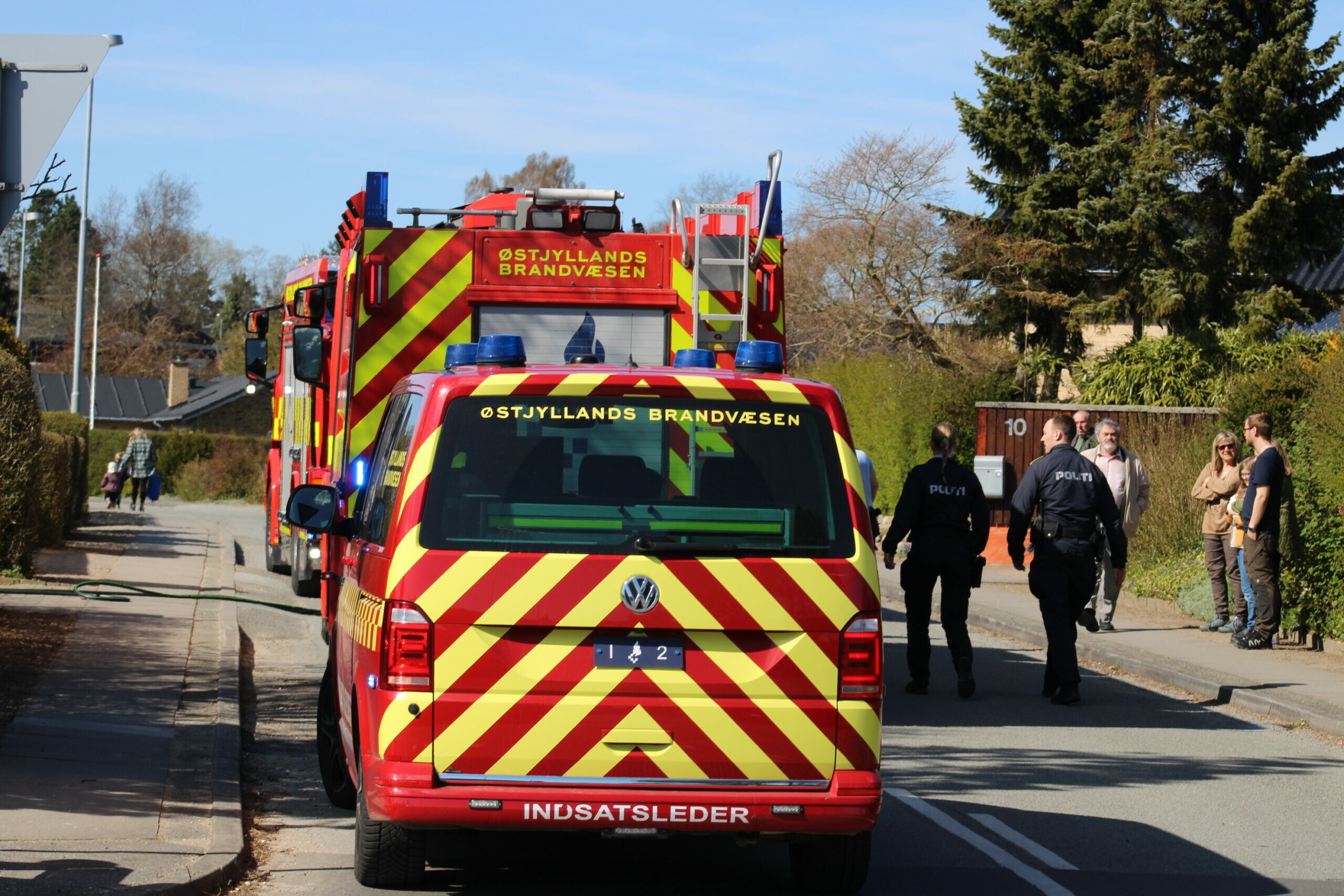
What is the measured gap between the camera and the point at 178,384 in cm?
7406

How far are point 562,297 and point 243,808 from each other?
12.9 feet

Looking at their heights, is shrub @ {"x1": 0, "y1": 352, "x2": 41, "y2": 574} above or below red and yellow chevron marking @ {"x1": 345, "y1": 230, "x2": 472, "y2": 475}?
below

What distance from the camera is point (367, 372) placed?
940cm

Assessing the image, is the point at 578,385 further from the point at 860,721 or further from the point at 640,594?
the point at 860,721

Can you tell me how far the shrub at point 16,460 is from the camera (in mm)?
13898

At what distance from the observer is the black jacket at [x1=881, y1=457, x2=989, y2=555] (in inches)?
415

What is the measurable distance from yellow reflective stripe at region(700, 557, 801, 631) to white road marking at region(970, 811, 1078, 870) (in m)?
2.12

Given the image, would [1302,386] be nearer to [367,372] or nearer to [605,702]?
[367,372]

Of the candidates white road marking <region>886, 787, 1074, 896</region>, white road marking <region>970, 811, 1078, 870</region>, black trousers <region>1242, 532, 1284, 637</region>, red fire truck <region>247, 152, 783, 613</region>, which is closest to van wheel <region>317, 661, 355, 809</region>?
red fire truck <region>247, 152, 783, 613</region>

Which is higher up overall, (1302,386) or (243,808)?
(1302,386)

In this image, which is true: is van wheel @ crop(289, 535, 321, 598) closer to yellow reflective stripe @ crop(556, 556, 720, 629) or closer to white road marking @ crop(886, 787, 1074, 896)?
white road marking @ crop(886, 787, 1074, 896)

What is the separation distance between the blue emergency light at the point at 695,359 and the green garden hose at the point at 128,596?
8272 mm

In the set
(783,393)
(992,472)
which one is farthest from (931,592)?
(992,472)

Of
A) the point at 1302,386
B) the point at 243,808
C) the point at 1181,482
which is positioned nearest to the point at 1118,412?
the point at 1181,482
